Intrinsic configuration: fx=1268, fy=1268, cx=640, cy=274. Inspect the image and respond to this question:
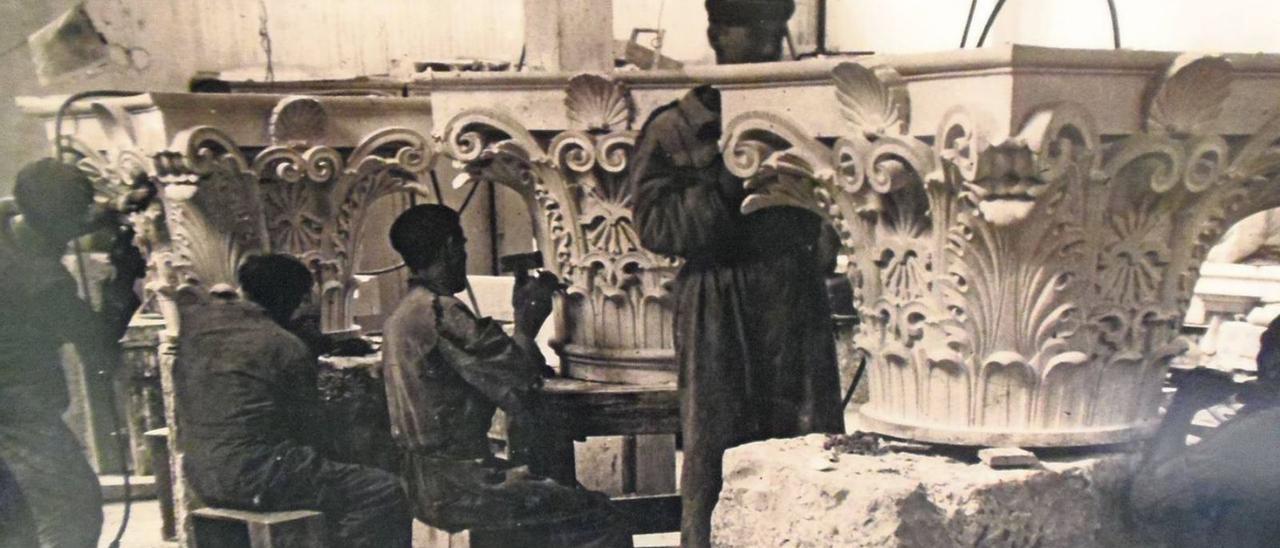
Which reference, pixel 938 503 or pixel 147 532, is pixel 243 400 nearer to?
pixel 147 532

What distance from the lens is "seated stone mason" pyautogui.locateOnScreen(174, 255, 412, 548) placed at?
3.46 metres

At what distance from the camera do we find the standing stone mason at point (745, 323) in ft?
9.91

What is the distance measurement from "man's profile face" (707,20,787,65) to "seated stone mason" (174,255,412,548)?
1368 mm

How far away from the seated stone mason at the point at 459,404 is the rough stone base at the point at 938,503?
37.7 inches

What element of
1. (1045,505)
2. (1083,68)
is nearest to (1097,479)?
(1045,505)

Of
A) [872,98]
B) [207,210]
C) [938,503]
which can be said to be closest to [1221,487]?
[938,503]

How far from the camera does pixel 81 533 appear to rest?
10.4 feet

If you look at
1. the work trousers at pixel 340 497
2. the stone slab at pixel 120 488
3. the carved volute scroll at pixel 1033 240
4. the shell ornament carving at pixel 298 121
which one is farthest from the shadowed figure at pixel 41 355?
the carved volute scroll at pixel 1033 240

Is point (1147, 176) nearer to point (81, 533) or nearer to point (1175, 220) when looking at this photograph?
point (1175, 220)

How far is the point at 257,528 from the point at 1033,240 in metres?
2.18

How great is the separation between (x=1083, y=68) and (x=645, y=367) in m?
1.69

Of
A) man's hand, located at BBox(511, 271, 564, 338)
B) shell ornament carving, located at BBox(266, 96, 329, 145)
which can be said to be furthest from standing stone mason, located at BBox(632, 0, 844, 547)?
shell ornament carving, located at BBox(266, 96, 329, 145)

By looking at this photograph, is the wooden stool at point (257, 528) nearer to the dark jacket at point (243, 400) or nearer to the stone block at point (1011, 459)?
the dark jacket at point (243, 400)

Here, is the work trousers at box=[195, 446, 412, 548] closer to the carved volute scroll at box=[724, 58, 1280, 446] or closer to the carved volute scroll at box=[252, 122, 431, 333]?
the carved volute scroll at box=[252, 122, 431, 333]
